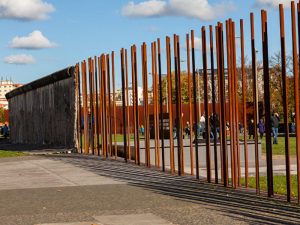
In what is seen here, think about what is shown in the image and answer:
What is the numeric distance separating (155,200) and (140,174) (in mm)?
4361

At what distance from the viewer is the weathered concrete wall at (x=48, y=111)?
2463 cm

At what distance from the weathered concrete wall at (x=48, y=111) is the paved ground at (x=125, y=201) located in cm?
953

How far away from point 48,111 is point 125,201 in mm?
18839

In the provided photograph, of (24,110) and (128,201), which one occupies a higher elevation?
(24,110)

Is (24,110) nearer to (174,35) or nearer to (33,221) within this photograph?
(174,35)

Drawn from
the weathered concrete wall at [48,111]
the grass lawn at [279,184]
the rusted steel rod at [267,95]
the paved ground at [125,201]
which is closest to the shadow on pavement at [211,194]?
the paved ground at [125,201]

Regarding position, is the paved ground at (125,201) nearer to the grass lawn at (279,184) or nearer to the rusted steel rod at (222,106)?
the rusted steel rod at (222,106)

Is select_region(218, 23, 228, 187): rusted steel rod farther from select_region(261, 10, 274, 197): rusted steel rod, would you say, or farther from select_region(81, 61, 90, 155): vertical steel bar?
select_region(81, 61, 90, 155): vertical steel bar

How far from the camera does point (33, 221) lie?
8.40m

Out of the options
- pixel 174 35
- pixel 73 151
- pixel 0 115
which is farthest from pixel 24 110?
pixel 0 115

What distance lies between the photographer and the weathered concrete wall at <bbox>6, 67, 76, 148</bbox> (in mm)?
24634

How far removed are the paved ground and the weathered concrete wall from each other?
31.3 ft

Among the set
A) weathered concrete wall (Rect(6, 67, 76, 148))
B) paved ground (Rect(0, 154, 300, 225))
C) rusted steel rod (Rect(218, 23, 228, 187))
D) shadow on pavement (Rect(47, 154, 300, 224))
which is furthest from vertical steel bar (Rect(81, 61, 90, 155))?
rusted steel rod (Rect(218, 23, 228, 187))

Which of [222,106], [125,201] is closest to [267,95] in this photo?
[222,106]
